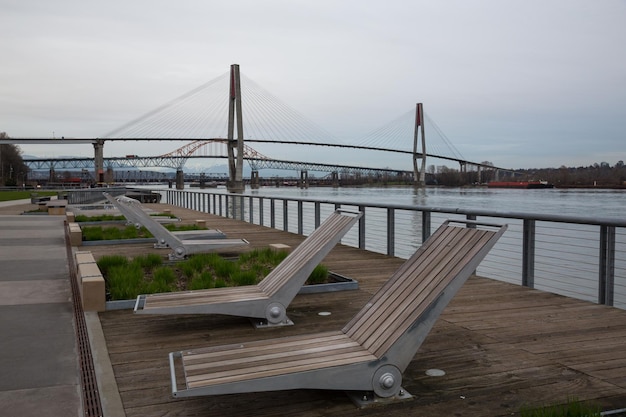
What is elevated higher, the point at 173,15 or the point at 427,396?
the point at 173,15

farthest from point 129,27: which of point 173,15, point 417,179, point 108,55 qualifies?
point 417,179

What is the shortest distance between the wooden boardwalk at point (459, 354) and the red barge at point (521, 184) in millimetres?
70716

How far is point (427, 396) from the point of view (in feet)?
10.7

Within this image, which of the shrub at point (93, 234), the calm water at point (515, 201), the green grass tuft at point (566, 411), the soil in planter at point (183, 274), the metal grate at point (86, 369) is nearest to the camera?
the green grass tuft at point (566, 411)

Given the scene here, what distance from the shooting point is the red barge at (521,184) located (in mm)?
73012

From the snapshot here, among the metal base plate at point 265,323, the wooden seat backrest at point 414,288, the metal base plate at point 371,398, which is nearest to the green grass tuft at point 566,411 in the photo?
the metal base plate at point 371,398

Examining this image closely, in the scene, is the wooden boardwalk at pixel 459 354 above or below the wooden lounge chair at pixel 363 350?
below

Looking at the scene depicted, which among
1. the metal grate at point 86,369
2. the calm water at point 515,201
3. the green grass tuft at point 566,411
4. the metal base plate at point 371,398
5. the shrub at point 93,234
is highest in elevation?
the shrub at point 93,234

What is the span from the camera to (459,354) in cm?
398

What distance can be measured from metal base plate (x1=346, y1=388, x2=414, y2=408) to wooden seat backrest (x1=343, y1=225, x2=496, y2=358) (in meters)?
0.23

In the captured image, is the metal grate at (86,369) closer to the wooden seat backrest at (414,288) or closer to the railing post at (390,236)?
the wooden seat backrest at (414,288)

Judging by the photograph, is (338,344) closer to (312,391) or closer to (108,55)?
(312,391)

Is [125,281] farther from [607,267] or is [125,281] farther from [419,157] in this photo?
[419,157]

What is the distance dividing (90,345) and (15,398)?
99 centimetres
